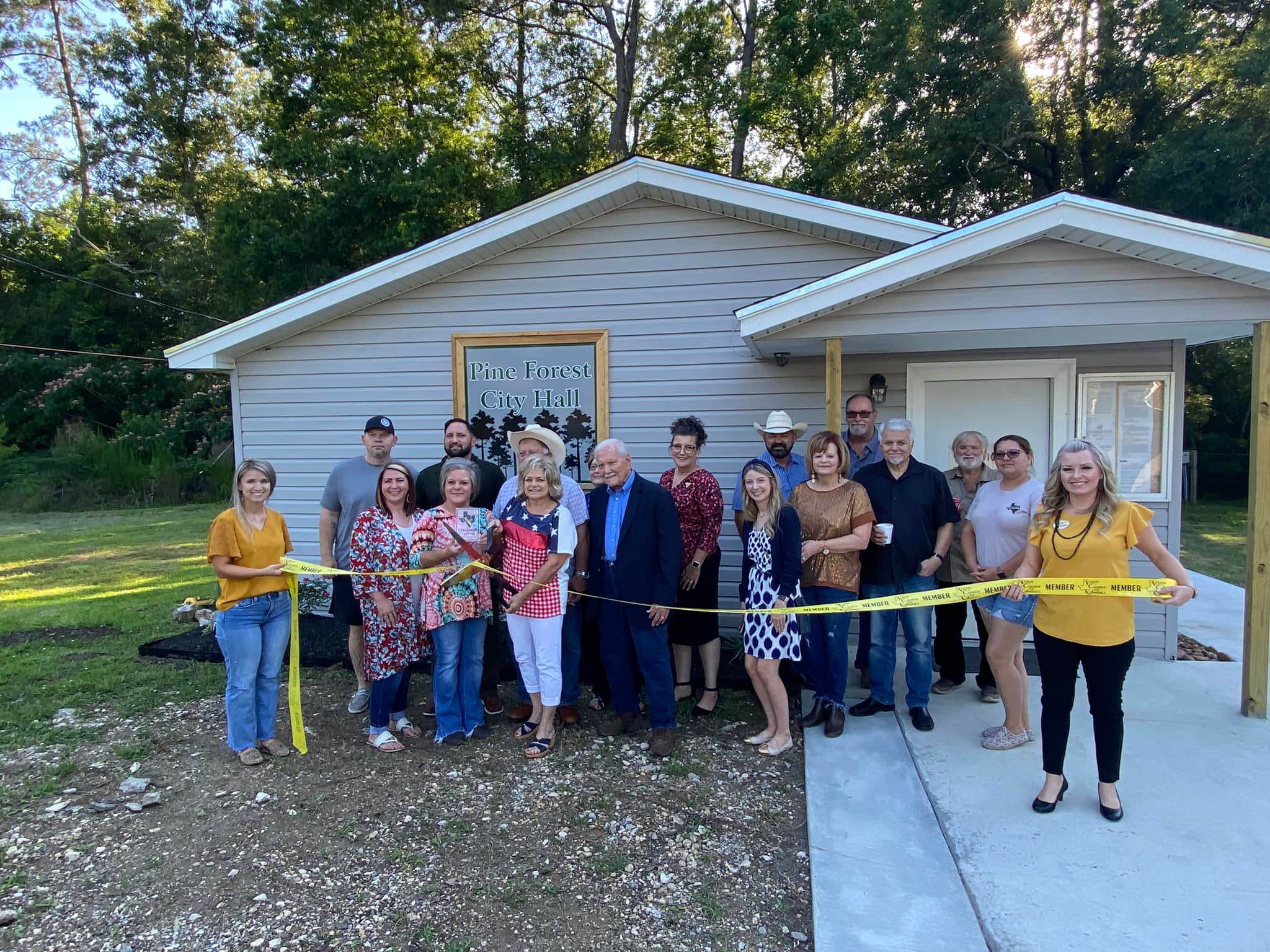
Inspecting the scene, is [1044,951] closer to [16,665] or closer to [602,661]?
[602,661]

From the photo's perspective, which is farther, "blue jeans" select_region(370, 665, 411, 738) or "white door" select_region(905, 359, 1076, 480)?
"white door" select_region(905, 359, 1076, 480)

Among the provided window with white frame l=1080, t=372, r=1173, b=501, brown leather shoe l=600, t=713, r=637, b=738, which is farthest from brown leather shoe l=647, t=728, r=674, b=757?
window with white frame l=1080, t=372, r=1173, b=501

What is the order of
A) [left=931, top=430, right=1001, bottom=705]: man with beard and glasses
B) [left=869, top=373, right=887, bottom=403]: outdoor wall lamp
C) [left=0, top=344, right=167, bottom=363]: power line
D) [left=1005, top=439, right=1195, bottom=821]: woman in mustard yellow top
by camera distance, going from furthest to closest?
1. [left=0, top=344, right=167, bottom=363]: power line
2. [left=869, top=373, right=887, bottom=403]: outdoor wall lamp
3. [left=931, top=430, right=1001, bottom=705]: man with beard and glasses
4. [left=1005, top=439, right=1195, bottom=821]: woman in mustard yellow top

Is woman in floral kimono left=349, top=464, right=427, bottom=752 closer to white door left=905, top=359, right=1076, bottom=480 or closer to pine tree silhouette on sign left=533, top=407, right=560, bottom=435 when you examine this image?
pine tree silhouette on sign left=533, top=407, right=560, bottom=435

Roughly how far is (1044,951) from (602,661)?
238 cm

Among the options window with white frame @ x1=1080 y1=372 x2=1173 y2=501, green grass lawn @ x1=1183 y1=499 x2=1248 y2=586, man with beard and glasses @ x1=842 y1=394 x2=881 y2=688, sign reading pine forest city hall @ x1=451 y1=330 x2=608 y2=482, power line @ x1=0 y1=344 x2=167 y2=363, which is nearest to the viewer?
man with beard and glasses @ x1=842 y1=394 x2=881 y2=688

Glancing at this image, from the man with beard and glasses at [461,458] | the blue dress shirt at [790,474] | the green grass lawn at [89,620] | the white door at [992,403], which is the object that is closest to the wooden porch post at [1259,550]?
the white door at [992,403]

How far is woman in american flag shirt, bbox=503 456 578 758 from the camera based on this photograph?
3.91 m

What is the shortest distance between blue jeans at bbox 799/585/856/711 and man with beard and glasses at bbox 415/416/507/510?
6.64 feet

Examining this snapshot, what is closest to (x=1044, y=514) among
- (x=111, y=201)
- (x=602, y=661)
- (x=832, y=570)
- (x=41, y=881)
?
(x=832, y=570)

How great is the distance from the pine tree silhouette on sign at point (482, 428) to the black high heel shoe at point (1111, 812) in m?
4.96

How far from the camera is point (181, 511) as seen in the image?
720 inches

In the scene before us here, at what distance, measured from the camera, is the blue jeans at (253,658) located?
383 centimetres

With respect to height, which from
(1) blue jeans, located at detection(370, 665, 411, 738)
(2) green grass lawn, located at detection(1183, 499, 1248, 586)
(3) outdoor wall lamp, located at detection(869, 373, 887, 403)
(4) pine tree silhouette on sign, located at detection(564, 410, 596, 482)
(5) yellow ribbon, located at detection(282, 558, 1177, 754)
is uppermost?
(3) outdoor wall lamp, located at detection(869, 373, 887, 403)
